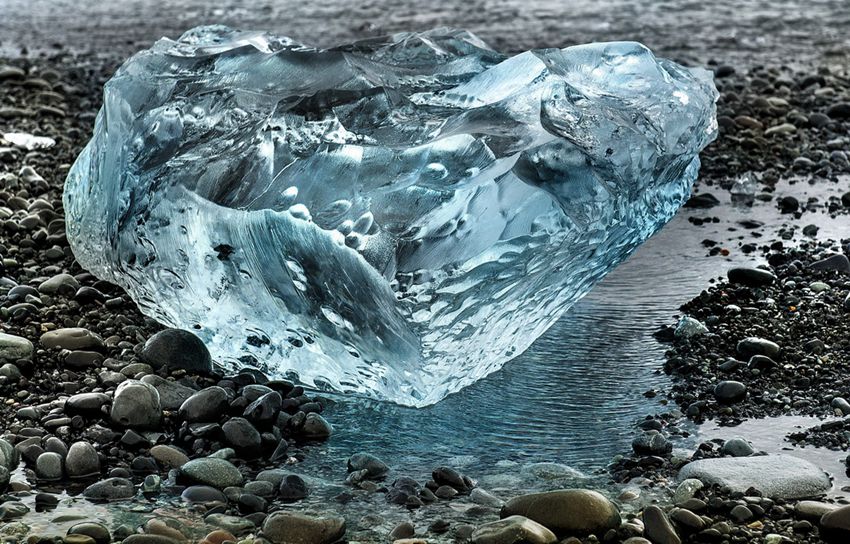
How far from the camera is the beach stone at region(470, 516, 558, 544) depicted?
9.61ft

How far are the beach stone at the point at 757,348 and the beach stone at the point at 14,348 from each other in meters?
2.43

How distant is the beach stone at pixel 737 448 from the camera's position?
343 centimetres

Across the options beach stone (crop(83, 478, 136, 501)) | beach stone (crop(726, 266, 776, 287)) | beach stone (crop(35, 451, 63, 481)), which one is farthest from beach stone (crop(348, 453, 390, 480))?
beach stone (crop(726, 266, 776, 287))

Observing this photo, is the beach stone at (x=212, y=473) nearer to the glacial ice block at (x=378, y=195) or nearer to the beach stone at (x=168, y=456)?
the beach stone at (x=168, y=456)

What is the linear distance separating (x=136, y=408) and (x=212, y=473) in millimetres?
421

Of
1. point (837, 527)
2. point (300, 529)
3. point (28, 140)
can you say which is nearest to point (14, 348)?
point (300, 529)

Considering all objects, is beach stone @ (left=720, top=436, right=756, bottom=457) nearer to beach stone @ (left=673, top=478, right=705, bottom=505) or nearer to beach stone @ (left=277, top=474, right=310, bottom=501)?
beach stone @ (left=673, top=478, right=705, bottom=505)

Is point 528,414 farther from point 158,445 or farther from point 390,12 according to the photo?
point 390,12

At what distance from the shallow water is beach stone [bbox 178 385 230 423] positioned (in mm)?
347

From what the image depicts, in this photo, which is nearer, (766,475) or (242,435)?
(766,475)

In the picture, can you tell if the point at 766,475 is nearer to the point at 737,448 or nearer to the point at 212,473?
the point at 737,448

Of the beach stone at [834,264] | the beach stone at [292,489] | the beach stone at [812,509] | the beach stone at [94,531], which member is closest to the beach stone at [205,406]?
the beach stone at [292,489]

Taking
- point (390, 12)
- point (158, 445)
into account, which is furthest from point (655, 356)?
point (390, 12)

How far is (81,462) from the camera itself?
3352mm
